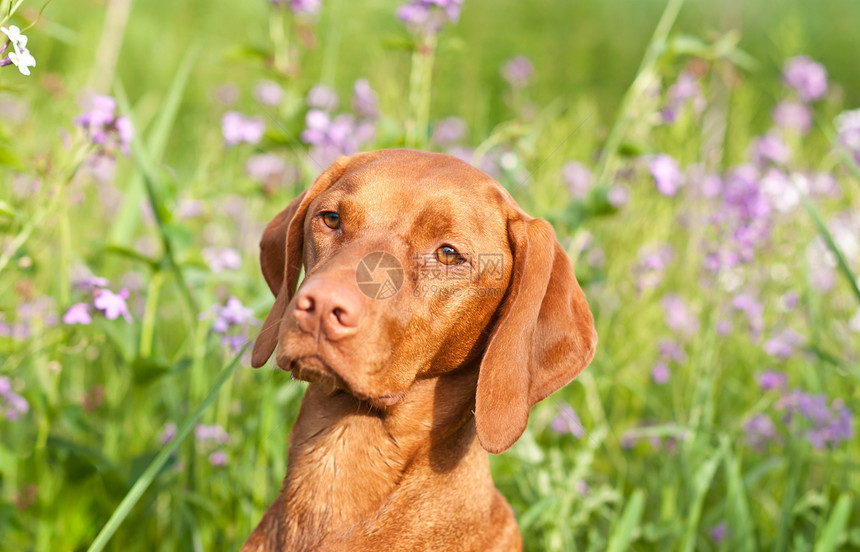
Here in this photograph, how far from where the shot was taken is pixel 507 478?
3816 millimetres

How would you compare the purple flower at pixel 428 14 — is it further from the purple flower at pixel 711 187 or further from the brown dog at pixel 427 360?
the purple flower at pixel 711 187

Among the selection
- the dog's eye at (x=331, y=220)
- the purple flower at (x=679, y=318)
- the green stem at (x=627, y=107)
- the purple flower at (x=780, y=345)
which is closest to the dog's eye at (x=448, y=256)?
the dog's eye at (x=331, y=220)

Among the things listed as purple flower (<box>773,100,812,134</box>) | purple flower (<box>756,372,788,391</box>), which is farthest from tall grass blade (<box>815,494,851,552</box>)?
purple flower (<box>773,100,812,134</box>)

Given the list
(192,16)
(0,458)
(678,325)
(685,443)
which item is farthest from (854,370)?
(192,16)

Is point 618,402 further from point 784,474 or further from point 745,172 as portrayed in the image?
point 745,172

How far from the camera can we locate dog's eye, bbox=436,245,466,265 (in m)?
2.37

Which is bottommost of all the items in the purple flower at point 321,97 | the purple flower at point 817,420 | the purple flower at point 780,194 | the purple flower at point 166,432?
the purple flower at point 166,432

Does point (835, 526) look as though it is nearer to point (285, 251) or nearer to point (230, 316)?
point (285, 251)

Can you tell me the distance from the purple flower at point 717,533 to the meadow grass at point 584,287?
0.06 m

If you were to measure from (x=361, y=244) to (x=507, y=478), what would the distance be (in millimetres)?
1947

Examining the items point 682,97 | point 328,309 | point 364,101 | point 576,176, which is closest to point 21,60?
point 328,309

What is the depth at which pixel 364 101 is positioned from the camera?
4.37 metres

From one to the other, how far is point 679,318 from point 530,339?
2.81 m

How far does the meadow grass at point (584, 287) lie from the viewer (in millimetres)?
2979
